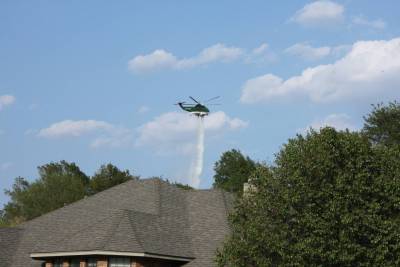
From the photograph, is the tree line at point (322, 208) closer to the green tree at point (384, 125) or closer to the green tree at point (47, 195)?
the green tree at point (384, 125)

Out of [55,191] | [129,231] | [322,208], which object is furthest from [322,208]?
[55,191]

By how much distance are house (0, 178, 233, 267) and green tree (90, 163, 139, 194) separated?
36228 mm

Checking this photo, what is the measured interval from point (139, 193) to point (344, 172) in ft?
48.0

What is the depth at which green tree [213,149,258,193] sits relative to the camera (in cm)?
7956

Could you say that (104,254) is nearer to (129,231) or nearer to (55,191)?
(129,231)

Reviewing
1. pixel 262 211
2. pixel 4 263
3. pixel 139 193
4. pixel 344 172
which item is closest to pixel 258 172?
pixel 262 211

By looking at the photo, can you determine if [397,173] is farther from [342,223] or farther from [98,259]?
[98,259]

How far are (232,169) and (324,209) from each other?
55.9 m

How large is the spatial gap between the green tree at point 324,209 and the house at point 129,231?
4.26 metres

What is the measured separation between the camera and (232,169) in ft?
276

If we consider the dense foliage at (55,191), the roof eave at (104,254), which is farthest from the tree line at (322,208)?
the dense foliage at (55,191)

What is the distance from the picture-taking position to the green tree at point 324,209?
89.7ft

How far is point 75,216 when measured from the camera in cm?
3881

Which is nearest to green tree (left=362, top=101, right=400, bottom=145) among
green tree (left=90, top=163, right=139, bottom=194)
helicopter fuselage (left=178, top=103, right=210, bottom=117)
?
helicopter fuselage (left=178, top=103, right=210, bottom=117)
